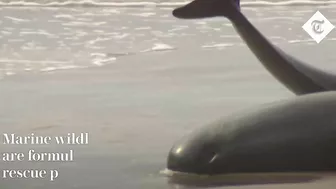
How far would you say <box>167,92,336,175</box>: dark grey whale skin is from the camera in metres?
1.72

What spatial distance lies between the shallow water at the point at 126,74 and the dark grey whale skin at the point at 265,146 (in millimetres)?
64

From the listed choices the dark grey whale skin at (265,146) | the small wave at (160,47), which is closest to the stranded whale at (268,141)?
the dark grey whale skin at (265,146)

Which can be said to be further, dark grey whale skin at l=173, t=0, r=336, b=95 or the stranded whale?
dark grey whale skin at l=173, t=0, r=336, b=95

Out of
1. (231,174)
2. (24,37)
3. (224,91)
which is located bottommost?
(231,174)

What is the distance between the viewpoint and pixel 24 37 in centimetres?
181

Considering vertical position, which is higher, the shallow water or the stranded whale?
the shallow water

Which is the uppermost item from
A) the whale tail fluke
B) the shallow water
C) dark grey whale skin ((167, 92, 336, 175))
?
the whale tail fluke

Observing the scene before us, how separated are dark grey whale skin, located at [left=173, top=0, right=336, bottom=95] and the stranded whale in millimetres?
39

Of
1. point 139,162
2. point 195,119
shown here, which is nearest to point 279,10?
point 195,119

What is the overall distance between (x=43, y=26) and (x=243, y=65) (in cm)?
45

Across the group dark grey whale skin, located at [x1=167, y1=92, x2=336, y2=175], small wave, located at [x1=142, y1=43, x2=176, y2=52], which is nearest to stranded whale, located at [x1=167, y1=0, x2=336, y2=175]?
dark grey whale skin, located at [x1=167, y1=92, x2=336, y2=175]

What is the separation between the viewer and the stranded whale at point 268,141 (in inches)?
67.7

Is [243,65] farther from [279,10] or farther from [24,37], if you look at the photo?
[24,37]

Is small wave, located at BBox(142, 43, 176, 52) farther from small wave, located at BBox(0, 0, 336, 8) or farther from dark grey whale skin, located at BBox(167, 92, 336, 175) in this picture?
dark grey whale skin, located at BBox(167, 92, 336, 175)
